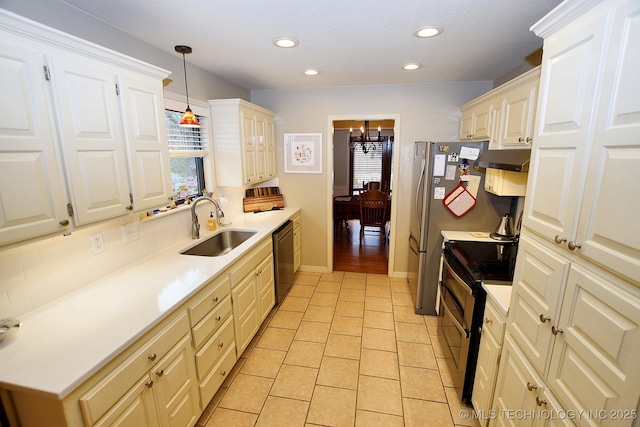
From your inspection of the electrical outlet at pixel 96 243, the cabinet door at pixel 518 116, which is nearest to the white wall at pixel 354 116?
the cabinet door at pixel 518 116

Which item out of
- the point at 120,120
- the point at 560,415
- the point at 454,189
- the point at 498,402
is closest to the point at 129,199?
the point at 120,120

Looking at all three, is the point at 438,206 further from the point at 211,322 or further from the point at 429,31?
the point at 211,322

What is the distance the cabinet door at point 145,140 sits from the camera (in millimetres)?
1558

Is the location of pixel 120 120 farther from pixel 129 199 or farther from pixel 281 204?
pixel 281 204

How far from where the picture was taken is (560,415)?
1.06 m

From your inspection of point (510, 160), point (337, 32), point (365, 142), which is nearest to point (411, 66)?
point (337, 32)

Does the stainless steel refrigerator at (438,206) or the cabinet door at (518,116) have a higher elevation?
the cabinet door at (518,116)

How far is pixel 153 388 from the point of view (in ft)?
4.47

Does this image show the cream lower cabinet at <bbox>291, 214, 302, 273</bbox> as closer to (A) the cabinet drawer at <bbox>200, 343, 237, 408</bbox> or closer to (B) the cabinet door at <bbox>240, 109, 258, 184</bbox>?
(B) the cabinet door at <bbox>240, 109, 258, 184</bbox>

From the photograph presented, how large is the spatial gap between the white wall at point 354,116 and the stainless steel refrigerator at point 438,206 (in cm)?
73

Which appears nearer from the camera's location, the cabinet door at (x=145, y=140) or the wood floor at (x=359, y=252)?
the cabinet door at (x=145, y=140)

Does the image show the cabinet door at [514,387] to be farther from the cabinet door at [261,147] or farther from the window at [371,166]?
the window at [371,166]

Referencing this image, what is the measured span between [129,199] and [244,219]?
1.71m

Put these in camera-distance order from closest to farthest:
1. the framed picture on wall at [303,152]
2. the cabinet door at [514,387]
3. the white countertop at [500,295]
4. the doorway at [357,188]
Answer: the cabinet door at [514,387] < the white countertop at [500,295] < the framed picture on wall at [303,152] < the doorway at [357,188]
